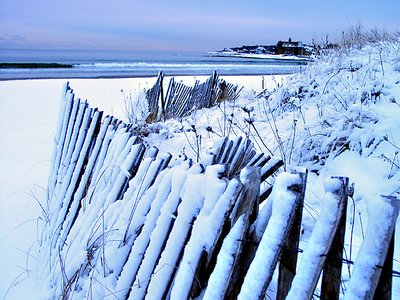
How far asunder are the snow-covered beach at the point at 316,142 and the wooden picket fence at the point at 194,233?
20cm

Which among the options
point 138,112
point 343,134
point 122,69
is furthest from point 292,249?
point 122,69

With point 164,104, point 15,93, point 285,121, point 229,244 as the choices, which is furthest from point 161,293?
point 15,93

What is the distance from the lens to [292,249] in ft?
3.69

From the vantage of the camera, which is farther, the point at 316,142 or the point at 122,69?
the point at 122,69

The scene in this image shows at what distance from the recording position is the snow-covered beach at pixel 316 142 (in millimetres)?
2684

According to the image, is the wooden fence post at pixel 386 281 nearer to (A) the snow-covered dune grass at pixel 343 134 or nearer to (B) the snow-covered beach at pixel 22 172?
(A) the snow-covered dune grass at pixel 343 134

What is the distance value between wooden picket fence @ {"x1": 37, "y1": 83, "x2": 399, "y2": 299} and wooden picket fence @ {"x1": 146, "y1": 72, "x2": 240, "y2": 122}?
4.41 m

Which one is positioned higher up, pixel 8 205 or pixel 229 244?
pixel 229 244

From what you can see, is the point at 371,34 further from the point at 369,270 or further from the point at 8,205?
the point at 369,270

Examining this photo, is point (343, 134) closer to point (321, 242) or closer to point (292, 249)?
point (292, 249)

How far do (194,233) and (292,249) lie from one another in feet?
1.16

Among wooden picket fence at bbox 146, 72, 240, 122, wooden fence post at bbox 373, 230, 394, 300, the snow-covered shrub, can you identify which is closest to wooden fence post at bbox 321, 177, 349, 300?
wooden fence post at bbox 373, 230, 394, 300

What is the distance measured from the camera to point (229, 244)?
113 cm

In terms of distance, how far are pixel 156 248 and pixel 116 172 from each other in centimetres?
77
